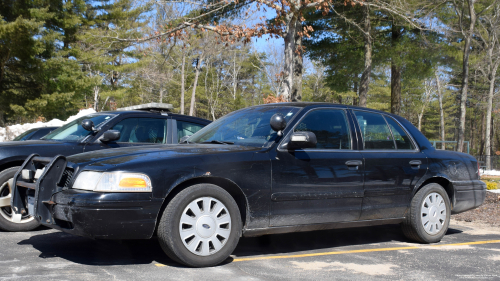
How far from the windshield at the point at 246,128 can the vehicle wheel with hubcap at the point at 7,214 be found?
2335 millimetres

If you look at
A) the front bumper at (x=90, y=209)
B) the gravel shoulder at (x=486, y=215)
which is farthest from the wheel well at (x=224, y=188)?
the gravel shoulder at (x=486, y=215)

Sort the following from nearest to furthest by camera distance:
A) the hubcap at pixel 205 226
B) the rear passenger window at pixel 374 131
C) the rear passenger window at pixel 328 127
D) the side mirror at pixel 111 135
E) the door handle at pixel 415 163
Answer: the hubcap at pixel 205 226 < the rear passenger window at pixel 328 127 < the rear passenger window at pixel 374 131 < the door handle at pixel 415 163 < the side mirror at pixel 111 135

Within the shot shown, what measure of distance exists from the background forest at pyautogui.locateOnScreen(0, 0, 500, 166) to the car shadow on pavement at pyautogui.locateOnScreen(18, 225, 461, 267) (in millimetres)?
6864

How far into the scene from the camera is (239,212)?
437 cm

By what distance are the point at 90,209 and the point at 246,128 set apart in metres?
1.93

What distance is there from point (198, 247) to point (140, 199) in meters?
0.70

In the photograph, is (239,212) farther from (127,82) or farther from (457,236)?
(127,82)

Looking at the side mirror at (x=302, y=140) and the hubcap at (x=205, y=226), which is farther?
the side mirror at (x=302, y=140)

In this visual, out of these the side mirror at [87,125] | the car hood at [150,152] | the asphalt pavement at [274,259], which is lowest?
the asphalt pavement at [274,259]

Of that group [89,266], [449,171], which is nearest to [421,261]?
[449,171]

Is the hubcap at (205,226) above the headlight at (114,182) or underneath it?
underneath

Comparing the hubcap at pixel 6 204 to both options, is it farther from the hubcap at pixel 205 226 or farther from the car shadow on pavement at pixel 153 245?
the hubcap at pixel 205 226

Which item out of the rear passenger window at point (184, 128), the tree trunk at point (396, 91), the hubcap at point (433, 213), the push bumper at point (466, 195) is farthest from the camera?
the tree trunk at point (396, 91)

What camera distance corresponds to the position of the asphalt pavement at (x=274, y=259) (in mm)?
3973
